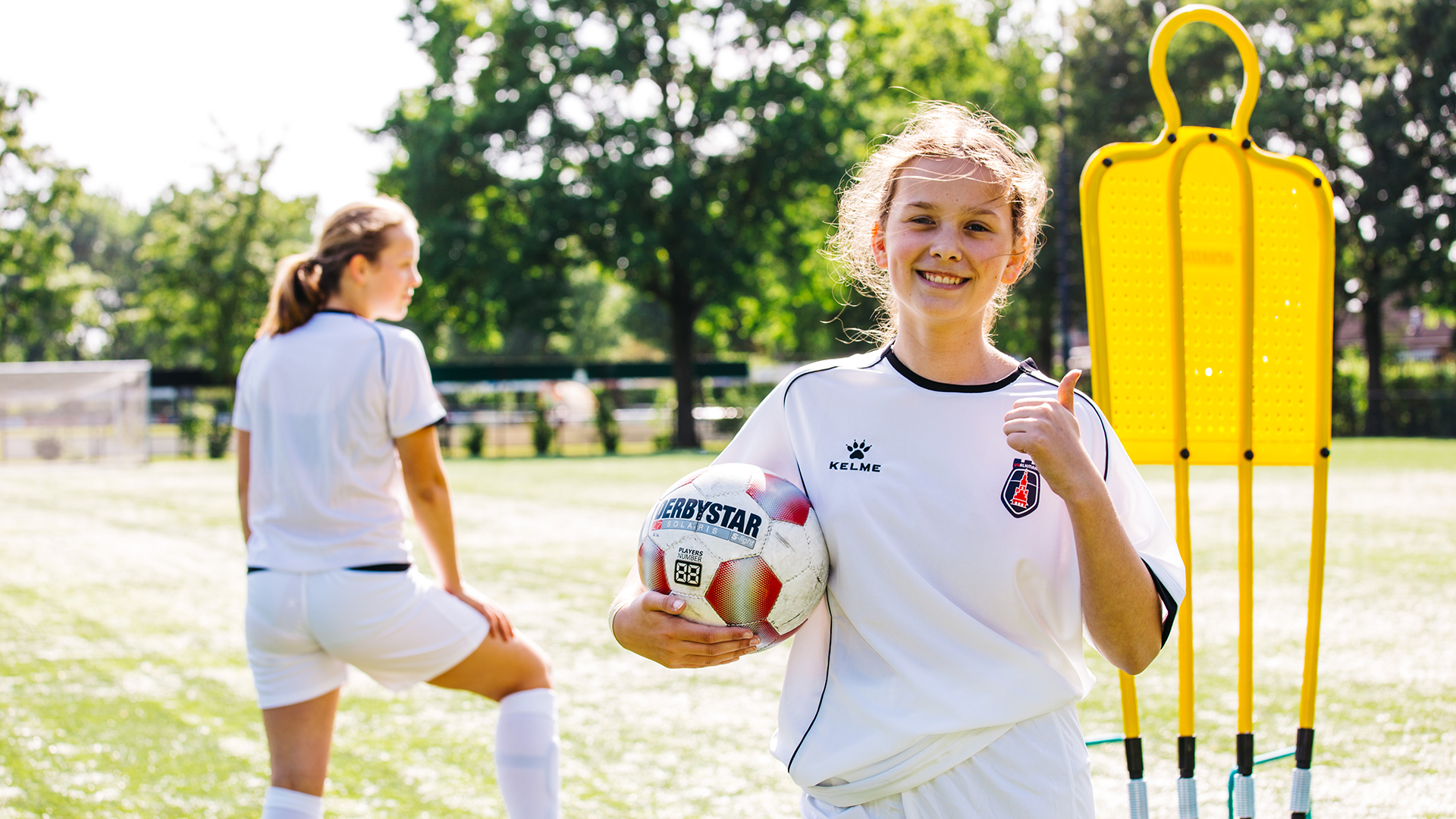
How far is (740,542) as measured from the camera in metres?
2.19

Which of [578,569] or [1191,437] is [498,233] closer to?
[578,569]

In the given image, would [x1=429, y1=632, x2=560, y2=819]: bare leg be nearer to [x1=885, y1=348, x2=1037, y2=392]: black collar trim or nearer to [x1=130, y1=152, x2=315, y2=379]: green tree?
[x1=885, y1=348, x2=1037, y2=392]: black collar trim

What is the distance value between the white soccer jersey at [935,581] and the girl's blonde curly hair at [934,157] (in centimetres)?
29

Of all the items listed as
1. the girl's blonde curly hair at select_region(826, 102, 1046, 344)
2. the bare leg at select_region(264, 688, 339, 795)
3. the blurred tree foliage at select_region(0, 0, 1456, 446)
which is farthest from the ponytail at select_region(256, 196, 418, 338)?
the blurred tree foliage at select_region(0, 0, 1456, 446)

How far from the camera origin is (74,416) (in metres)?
31.5

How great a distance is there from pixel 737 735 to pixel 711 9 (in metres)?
30.2

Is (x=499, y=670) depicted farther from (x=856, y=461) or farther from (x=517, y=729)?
(x=856, y=461)

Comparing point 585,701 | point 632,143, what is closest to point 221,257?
point 632,143

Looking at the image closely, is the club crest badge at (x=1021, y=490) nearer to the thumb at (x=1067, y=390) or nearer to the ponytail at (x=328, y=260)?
the thumb at (x=1067, y=390)

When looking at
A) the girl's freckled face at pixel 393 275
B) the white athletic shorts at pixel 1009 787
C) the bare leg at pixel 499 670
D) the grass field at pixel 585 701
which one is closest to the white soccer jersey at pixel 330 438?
the girl's freckled face at pixel 393 275

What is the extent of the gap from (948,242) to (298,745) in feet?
7.25

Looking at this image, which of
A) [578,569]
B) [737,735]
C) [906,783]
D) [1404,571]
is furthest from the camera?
[578,569]

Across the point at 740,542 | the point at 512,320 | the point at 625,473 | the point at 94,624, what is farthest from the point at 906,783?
the point at 512,320

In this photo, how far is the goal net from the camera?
31391 mm
